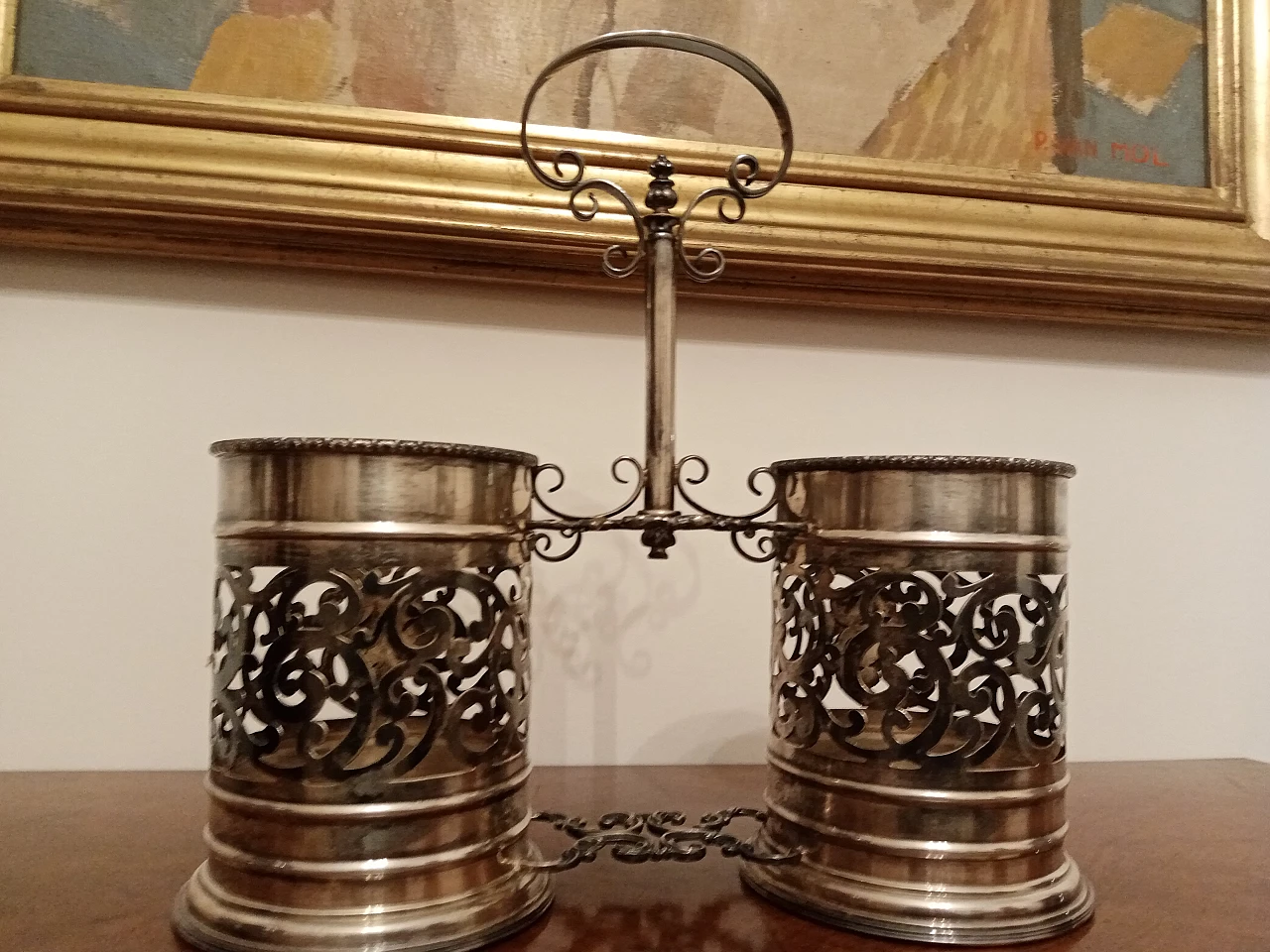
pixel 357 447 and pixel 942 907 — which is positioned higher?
pixel 357 447

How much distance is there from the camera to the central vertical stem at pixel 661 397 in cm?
50

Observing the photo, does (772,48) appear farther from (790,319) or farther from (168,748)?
(168,748)

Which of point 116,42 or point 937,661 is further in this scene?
point 116,42

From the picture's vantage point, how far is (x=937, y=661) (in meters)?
0.47

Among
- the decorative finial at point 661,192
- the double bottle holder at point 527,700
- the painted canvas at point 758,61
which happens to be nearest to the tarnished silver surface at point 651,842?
the double bottle holder at point 527,700

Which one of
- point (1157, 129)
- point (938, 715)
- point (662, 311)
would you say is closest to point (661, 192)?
point (662, 311)

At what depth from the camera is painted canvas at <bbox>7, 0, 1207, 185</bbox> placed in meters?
0.70

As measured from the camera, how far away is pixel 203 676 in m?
0.72

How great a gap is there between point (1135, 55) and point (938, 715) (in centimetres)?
74

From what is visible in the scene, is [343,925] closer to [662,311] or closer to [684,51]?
[662,311]

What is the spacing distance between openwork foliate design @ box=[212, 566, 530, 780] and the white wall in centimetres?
29

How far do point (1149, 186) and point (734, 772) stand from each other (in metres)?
0.69
